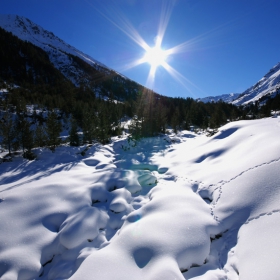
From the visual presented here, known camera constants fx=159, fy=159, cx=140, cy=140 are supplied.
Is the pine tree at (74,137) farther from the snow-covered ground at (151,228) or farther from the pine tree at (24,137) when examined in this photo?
the snow-covered ground at (151,228)

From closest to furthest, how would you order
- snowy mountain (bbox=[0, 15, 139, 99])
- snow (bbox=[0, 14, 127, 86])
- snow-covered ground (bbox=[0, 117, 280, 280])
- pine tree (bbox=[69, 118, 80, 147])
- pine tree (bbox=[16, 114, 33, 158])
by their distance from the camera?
1. snow-covered ground (bbox=[0, 117, 280, 280])
2. pine tree (bbox=[16, 114, 33, 158])
3. pine tree (bbox=[69, 118, 80, 147])
4. snowy mountain (bbox=[0, 15, 139, 99])
5. snow (bbox=[0, 14, 127, 86])

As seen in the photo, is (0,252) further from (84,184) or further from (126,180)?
(126,180)

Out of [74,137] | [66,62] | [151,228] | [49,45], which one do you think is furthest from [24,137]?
[49,45]

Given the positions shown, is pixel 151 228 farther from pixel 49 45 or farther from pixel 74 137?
pixel 49 45

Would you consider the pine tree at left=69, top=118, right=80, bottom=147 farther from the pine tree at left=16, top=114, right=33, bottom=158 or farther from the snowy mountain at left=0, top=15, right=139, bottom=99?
the snowy mountain at left=0, top=15, right=139, bottom=99

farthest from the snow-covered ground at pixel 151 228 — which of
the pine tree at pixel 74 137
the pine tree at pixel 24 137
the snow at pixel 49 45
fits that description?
the snow at pixel 49 45

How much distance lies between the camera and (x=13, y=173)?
1516cm

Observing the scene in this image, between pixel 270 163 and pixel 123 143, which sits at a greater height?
pixel 123 143

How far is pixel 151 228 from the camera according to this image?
20.3 ft

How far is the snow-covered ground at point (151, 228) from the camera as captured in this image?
4.86 meters

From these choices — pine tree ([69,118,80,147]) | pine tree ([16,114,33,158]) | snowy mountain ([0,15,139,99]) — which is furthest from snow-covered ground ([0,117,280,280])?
snowy mountain ([0,15,139,99])

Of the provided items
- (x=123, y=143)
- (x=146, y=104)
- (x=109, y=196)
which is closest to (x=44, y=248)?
(x=109, y=196)

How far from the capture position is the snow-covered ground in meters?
4.86

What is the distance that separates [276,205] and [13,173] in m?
19.5
